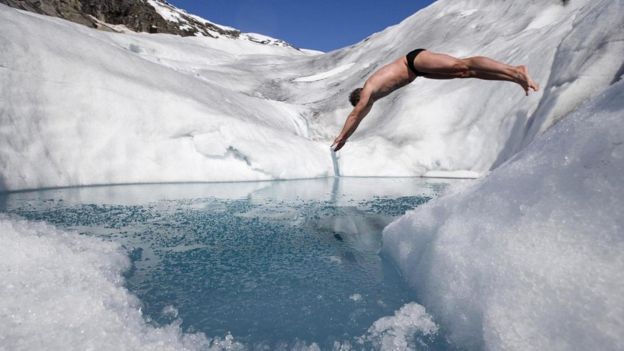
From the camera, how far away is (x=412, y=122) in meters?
11.3

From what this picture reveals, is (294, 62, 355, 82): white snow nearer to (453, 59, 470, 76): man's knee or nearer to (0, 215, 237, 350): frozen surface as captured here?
(453, 59, 470, 76): man's knee

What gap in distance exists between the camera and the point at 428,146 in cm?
1084

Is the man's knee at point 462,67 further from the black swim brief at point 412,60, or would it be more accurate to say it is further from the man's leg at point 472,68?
the black swim brief at point 412,60

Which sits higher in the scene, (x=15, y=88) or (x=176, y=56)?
(x=176, y=56)

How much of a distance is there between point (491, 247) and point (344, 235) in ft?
7.03

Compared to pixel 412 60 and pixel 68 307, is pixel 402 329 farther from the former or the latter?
pixel 412 60

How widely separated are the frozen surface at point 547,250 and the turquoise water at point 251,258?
319mm

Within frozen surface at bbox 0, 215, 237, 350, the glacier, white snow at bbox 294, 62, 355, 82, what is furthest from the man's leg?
white snow at bbox 294, 62, 355, 82

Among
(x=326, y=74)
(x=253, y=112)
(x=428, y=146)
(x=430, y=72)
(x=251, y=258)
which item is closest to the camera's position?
(x=251, y=258)

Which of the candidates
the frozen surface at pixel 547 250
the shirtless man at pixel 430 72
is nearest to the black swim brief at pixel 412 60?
the shirtless man at pixel 430 72

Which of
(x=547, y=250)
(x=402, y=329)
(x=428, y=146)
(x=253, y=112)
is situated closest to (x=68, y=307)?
(x=402, y=329)

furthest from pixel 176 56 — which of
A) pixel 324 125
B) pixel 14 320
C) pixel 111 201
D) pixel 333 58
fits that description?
pixel 14 320

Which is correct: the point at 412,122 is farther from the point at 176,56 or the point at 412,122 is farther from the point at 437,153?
the point at 176,56

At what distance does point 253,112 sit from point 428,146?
5366mm
